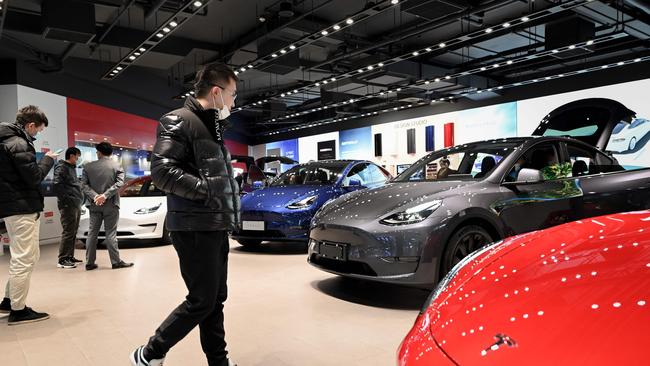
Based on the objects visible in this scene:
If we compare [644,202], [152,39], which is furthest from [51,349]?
[152,39]

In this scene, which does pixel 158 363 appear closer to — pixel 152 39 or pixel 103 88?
pixel 152 39

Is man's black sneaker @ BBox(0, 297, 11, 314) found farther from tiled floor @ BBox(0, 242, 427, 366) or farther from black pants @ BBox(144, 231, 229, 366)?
black pants @ BBox(144, 231, 229, 366)

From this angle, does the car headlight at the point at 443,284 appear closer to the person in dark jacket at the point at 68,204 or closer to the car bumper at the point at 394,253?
the car bumper at the point at 394,253

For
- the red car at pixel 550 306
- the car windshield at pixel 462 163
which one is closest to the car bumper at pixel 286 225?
the car windshield at pixel 462 163

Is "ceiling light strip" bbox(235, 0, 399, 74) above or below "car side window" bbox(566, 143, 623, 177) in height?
above

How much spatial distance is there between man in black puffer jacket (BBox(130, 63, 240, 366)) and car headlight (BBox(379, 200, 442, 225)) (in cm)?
146

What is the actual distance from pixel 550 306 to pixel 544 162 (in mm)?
3237

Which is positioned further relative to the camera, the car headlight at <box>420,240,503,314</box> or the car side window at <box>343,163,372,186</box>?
the car side window at <box>343,163,372,186</box>

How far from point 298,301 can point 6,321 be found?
2.13m

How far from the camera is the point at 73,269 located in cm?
533

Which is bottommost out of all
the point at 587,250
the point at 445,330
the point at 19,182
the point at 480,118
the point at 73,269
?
the point at 73,269

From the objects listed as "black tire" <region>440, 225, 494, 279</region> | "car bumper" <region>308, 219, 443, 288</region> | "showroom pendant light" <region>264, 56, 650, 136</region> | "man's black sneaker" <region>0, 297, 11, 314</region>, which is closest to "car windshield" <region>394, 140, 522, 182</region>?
"black tire" <region>440, 225, 494, 279</region>

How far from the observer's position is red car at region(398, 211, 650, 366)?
2.72ft

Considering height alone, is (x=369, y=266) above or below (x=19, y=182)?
below
